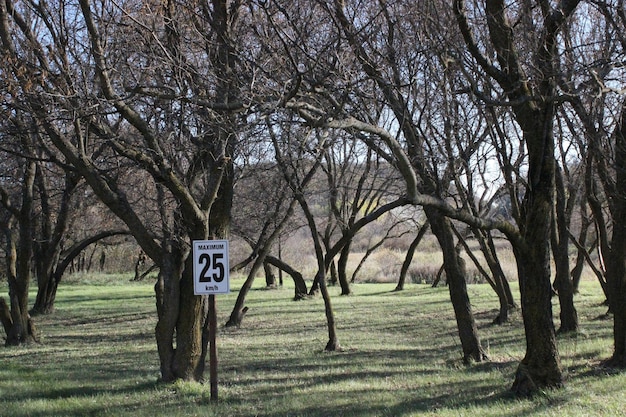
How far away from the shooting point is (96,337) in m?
19.0

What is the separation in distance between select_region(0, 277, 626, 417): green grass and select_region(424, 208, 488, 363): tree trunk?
38cm

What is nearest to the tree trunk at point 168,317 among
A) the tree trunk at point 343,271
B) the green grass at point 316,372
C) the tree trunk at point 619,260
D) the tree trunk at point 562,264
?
the green grass at point 316,372

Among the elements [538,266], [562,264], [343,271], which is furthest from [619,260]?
[343,271]

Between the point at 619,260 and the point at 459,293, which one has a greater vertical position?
the point at 619,260

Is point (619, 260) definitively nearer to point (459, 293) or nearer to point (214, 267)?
point (459, 293)

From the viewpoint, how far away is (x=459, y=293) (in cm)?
1183

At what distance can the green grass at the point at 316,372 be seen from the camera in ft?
27.1

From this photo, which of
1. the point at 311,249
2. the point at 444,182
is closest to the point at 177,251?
the point at 444,182

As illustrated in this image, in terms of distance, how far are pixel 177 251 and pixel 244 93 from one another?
3668 millimetres

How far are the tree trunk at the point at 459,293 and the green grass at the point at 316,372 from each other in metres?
0.38

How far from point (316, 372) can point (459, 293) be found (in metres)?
2.90

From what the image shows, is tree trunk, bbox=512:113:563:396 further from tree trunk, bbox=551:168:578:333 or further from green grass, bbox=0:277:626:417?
tree trunk, bbox=551:168:578:333

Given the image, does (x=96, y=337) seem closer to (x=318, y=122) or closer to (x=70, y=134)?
(x=70, y=134)

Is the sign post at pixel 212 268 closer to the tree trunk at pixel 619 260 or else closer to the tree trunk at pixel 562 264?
the tree trunk at pixel 619 260
